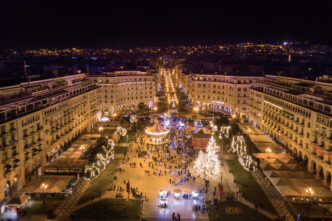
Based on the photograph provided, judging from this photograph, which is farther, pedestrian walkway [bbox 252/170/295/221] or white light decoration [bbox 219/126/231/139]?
white light decoration [bbox 219/126/231/139]

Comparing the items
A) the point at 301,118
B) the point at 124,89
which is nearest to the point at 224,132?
the point at 301,118

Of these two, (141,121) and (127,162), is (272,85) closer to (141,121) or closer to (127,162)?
(141,121)

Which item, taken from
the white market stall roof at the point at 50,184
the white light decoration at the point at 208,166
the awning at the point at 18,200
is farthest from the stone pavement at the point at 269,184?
the awning at the point at 18,200

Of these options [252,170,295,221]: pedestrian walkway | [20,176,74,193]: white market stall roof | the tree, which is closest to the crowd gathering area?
[20,176,74,193]: white market stall roof

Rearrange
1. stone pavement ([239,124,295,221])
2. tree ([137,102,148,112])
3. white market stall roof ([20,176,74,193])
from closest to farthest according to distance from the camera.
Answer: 1. stone pavement ([239,124,295,221])
2. white market stall roof ([20,176,74,193])
3. tree ([137,102,148,112])

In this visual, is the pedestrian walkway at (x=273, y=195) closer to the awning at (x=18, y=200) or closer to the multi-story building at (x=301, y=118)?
the multi-story building at (x=301, y=118)

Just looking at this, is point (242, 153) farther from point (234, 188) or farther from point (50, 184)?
point (50, 184)

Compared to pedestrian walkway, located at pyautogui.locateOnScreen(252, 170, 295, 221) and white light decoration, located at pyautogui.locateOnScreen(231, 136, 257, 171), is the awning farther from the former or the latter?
white light decoration, located at pyautogui.locateOnScreen(231, 136, 257, 171)
